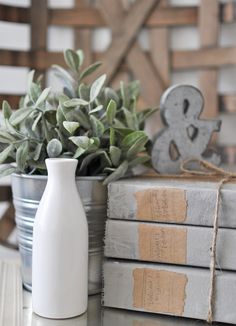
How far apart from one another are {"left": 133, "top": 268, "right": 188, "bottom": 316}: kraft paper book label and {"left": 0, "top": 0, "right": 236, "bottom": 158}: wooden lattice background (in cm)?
46

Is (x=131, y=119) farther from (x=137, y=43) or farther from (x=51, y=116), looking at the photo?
(x=137, y=43)

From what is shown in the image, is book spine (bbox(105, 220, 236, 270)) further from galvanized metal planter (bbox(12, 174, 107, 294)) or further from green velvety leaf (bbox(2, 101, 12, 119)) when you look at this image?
green velvety leaf (bbox(2, 101, 12, 119))

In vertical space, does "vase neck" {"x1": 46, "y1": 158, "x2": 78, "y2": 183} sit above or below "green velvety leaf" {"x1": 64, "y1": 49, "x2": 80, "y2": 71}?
below

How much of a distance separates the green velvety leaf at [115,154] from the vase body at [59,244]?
0.24 ft

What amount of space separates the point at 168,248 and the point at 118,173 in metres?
0.12

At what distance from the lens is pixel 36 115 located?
25.0 inches

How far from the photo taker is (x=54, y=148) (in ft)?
1.96

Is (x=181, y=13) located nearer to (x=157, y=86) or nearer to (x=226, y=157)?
(x=157, y=86)

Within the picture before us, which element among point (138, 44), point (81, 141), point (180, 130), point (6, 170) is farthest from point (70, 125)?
point (138, 44)

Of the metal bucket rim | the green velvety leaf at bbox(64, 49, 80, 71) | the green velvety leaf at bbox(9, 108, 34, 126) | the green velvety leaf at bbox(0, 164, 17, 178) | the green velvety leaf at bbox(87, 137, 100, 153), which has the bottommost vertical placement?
the metal bucket rim

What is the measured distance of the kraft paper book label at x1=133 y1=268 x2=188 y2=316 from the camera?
0.55m

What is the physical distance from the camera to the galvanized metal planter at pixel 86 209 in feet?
2.00

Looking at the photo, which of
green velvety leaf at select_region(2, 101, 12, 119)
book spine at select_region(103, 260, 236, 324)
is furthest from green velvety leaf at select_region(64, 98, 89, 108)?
book spine at select_region(103, 260, 236, 324)

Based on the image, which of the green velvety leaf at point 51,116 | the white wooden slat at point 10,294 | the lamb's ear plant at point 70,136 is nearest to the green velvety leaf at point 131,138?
the lamb's ear plant at point 70,136
